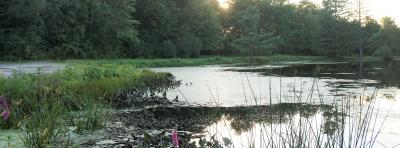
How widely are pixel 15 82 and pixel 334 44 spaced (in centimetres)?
5783

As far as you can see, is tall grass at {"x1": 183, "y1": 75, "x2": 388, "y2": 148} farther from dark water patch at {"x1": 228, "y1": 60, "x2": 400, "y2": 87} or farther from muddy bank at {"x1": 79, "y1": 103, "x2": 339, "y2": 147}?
dark water patch at {"x1": 228, "y1": 60, "x2": 400, "y2": 87}

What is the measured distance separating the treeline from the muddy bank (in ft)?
81.3

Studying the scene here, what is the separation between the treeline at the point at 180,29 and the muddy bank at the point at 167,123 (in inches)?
976

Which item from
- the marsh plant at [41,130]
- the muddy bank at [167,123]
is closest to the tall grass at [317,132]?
the muddy bank at [167,123]

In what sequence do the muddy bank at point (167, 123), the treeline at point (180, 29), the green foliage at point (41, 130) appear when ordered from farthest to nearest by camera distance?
the treeline at point (180, 29) < the muddy bank at point (167, 123) < the green foliage at point (41, 130)

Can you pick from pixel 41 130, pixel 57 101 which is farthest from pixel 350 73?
pixel 41 130

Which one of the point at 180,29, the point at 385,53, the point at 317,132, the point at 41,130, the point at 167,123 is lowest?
the point at 167,123

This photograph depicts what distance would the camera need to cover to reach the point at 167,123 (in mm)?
8258

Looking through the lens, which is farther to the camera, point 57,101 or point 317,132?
point 57,101

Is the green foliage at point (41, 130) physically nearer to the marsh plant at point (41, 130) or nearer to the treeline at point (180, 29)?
the marsh plant at point (41, 130)

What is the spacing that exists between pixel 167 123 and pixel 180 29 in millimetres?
42243

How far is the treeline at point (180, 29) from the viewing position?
34688 millimetres

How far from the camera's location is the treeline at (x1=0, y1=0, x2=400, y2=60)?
34688mm

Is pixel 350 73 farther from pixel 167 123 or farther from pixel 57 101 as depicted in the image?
pixel 57 101
